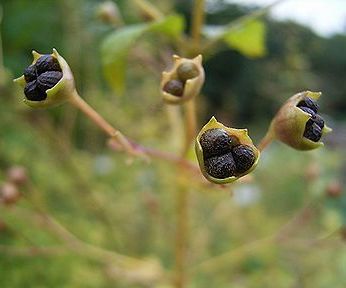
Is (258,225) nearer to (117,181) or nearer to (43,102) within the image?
(117,181)

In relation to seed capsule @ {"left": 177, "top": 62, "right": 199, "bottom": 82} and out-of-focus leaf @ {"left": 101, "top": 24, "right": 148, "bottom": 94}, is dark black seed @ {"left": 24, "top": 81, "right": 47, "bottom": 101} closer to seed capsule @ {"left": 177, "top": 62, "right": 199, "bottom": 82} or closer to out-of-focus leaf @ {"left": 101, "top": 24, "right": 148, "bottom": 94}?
seed capsule @ {"left": 177, "top": 62, "right": 199, "bottom": 82}

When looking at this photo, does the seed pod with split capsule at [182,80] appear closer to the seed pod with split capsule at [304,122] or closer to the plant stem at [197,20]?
the seed pod with split capsule at [304,122]

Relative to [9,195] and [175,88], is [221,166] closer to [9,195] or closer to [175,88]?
[175,88]

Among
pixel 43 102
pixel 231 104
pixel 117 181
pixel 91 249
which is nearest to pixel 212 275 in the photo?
pixel 117 181

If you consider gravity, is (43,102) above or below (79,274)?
above

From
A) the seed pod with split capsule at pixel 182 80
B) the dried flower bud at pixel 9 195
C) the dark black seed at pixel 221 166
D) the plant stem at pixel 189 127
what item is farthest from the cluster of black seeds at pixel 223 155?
the dried flower bud at pixel 9 195

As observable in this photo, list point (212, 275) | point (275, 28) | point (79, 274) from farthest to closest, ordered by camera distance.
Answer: point (212, 275)
point (275, 28)
point (79, 274)

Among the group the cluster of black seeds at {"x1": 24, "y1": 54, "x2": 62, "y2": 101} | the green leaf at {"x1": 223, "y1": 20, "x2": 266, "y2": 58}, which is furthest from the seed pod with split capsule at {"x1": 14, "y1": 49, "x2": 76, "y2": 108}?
the green leaf at {"x1": 223, "y1": 20, "x2": 266, "y2": 58}
